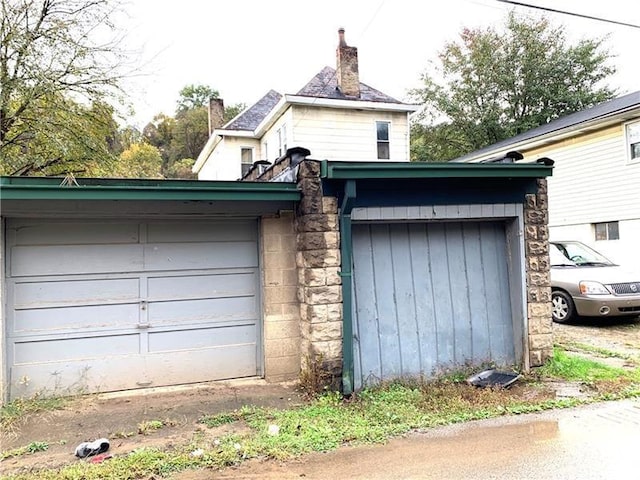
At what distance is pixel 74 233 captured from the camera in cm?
500

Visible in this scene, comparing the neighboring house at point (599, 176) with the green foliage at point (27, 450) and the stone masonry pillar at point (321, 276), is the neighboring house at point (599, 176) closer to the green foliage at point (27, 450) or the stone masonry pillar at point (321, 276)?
the stone masonry pillar at point (321, 276)

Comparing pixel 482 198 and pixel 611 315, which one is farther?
pixel 611 315

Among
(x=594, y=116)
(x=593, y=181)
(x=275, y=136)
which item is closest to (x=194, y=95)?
(x=275, y=136)

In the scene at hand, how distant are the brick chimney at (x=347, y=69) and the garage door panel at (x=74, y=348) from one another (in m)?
11.5

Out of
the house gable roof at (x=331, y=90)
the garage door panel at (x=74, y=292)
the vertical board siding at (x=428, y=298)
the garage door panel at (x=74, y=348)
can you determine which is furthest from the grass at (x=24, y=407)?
the house gable roof at (x=331, y=90)

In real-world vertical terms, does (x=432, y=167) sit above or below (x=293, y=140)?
below

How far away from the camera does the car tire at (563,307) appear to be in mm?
8625

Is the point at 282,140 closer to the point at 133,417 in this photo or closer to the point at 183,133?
the point at 133,417

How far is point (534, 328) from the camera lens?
5660 millimetres

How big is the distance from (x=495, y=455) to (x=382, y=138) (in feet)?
40.1

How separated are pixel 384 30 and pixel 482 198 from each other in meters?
6.07

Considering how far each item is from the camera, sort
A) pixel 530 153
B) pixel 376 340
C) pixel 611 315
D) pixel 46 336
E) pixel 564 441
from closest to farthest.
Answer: pixel 564 441
pixel 46 336
pixel 376 340
pixel 611 315
pixel 530 153

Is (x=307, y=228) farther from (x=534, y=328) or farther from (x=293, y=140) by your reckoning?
(x=293, y=140)

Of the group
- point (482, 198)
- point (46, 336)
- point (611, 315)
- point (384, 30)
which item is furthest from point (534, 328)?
point (384, 30)
